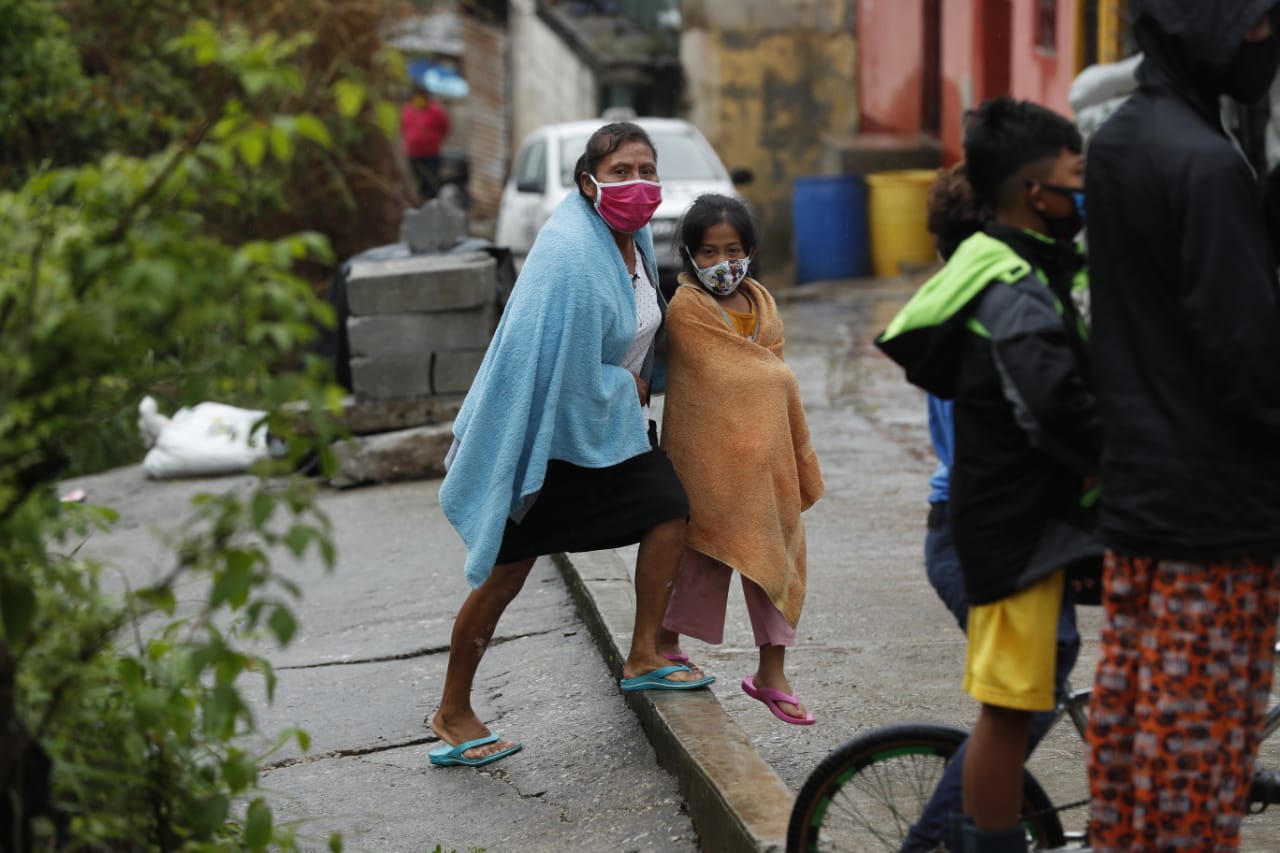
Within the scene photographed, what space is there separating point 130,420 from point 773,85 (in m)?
18.6

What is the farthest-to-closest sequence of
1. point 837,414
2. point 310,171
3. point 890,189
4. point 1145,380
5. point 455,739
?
point 890,189 < point 310,171 < point 837,414 < point 455,739 < point 1145,380

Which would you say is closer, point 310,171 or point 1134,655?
point 1134,655

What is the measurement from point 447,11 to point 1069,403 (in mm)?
28009

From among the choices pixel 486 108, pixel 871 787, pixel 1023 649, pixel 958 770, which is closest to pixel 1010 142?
pixel 1023 649

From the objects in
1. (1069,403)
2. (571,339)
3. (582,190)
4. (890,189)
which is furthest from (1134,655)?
(890,189)

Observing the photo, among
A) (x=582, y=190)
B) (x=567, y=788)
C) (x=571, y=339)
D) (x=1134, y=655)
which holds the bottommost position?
(x=567, y=788)

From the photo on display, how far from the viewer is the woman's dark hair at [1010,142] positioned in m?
2.90

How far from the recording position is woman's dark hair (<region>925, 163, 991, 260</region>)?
3355 millimetres

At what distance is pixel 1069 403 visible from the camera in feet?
8.98

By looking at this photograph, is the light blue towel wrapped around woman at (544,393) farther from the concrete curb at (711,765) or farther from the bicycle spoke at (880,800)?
the bicycle spoke at (880,800)

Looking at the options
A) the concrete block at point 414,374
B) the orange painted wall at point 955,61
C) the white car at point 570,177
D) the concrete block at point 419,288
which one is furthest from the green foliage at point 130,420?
the white car at point 570,177

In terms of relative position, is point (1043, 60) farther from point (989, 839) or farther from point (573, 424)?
point (989, 839)

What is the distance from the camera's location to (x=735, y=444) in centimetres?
453

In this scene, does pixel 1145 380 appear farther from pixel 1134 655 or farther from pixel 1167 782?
pixel 1167 782
